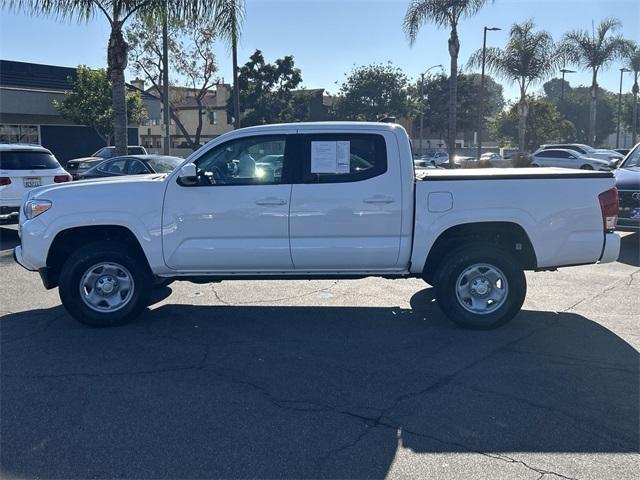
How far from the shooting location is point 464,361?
5.23 m

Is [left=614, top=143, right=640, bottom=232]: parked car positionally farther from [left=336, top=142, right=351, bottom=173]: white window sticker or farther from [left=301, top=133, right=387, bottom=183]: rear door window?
[left=336, top=142, right=351, bottom=173]: white window sticker

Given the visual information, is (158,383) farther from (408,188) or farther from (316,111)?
(316,111)

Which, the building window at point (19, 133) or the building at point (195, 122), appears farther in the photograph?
the building at point (195, 122)

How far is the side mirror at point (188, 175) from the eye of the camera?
232 inches

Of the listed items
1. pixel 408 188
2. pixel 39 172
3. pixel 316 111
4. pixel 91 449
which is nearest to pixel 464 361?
pixel 408 188

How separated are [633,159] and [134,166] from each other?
10346 mm

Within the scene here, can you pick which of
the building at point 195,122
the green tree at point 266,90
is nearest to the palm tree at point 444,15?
the green tree at point 266,90

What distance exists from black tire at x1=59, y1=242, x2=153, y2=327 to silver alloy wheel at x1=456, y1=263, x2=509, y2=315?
3.15 metres

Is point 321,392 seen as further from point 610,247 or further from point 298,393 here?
point 610,247

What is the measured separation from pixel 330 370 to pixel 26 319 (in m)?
3.55

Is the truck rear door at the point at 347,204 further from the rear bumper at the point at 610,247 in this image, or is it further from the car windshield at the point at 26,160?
the car windshield at the point at 26,160

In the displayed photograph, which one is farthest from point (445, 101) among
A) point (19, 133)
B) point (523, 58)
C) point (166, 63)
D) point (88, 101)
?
point (166, 63)

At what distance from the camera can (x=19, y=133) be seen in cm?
3256

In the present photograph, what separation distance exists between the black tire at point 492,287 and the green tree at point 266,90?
40.1 metres
